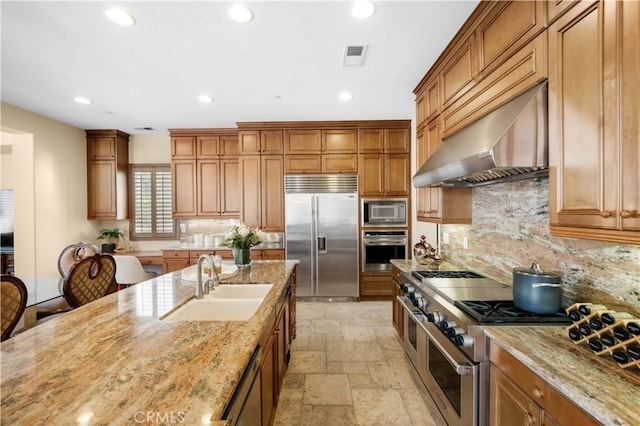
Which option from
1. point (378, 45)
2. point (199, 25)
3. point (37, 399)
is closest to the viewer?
point (37, 399)

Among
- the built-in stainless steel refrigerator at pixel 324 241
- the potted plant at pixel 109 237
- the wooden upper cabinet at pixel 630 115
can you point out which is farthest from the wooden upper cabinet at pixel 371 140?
the potted plant at pixel 109 237

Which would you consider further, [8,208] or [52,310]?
[8,208]

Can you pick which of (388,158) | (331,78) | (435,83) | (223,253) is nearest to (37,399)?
(331,78)

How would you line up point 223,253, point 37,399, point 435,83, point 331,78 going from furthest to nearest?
point 223,253 < point 331,78 < point 435,83 < point 37,399

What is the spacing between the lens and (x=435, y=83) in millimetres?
2699

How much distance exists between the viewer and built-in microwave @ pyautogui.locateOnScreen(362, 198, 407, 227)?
4.40 meters

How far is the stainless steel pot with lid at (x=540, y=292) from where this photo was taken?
1.42m

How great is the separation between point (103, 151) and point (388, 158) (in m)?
4.96

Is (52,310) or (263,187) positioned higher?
(263,187)

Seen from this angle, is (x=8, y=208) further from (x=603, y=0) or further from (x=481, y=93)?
(x=603, y=0)

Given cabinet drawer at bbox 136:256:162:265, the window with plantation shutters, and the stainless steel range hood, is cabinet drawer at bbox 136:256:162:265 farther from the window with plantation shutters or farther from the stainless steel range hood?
the stainless steel range hood

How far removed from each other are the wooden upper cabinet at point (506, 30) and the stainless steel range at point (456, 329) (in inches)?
59.1

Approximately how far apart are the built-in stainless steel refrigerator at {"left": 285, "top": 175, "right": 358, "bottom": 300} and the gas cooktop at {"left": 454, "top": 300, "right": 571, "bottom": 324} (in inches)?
108

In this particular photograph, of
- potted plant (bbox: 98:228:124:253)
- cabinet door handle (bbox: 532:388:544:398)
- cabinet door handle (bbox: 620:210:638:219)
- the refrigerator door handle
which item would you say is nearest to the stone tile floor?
the refrigerator door handle
